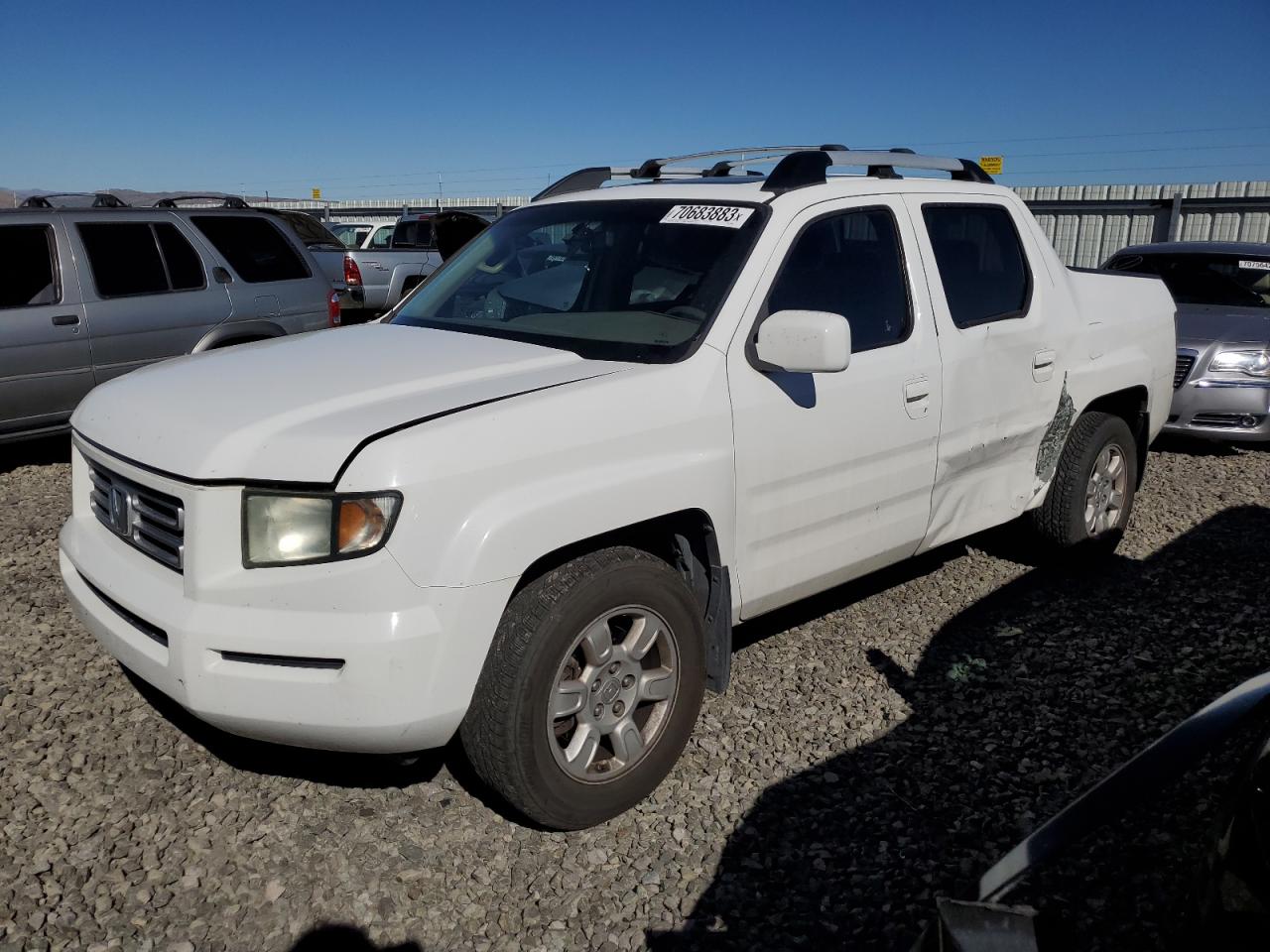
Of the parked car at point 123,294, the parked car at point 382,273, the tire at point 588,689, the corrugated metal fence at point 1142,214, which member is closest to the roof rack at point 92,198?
the parked car at point 123,294

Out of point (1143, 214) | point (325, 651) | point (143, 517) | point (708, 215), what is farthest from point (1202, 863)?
point (1143, 214)

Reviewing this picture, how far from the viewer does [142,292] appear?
742 cm

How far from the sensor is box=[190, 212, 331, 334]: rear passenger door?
25.7ft

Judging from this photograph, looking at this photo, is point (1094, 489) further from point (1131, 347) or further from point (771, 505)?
point (771, 505)

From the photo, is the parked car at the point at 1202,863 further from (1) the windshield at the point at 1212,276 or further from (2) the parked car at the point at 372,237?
(2) the parked car at the point at 372,237

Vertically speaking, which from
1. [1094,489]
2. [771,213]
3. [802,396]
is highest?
[771,213]

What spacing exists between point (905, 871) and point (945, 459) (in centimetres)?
165

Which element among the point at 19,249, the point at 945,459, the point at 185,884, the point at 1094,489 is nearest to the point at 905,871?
the point at 945,459

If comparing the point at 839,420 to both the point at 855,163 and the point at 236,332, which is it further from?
the point at 236,332

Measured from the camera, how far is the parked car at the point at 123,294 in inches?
273

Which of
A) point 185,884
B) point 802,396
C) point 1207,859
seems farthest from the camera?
point 802,396

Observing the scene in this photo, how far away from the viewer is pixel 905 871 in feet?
9.57

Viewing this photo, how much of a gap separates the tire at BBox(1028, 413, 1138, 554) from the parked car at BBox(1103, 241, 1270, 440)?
2.51m

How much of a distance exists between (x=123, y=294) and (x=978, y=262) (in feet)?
19.3
